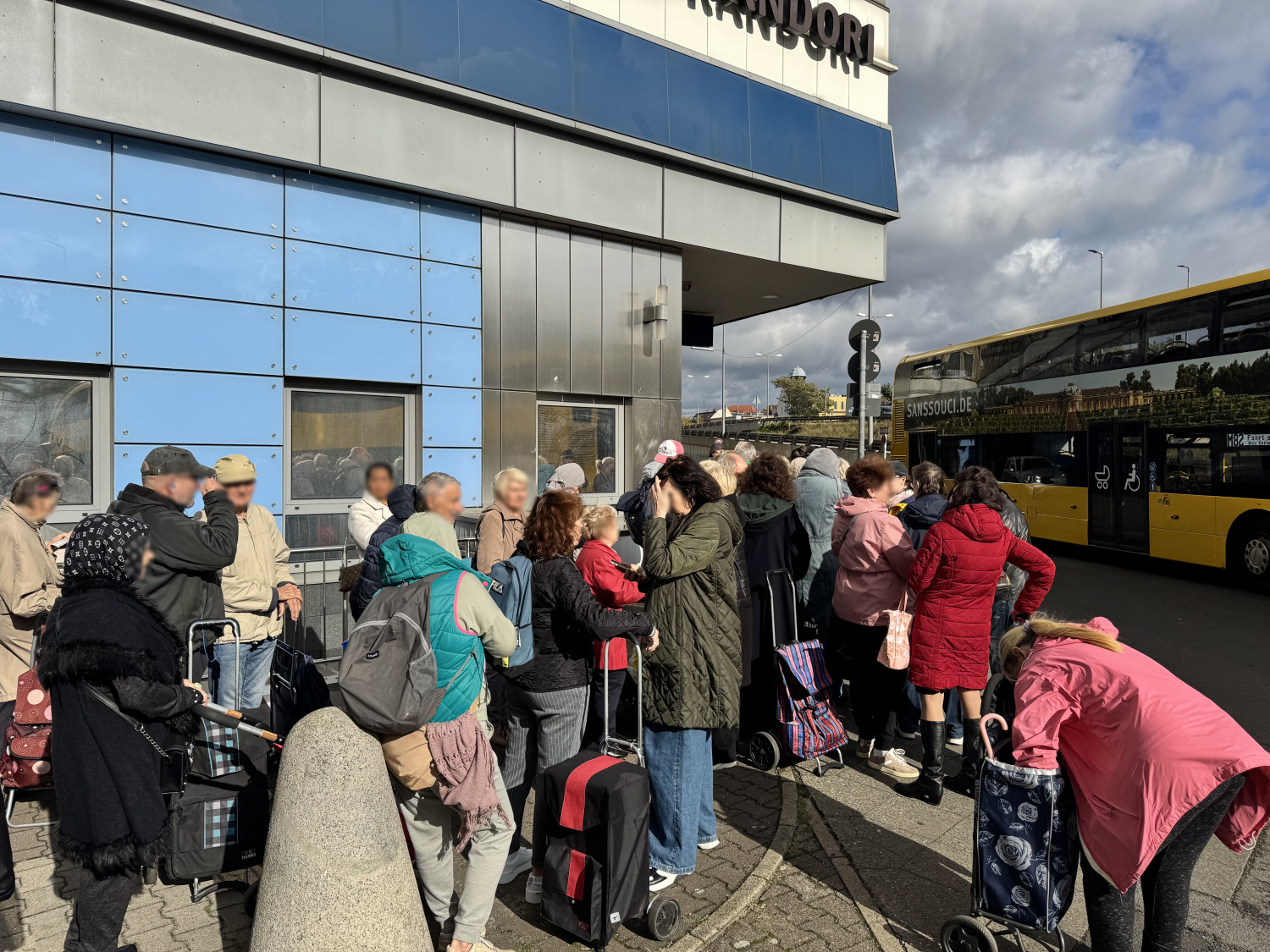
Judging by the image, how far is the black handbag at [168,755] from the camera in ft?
9.25

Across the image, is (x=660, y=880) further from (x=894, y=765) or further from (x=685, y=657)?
(x=894, y=765)

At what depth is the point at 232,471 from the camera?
461cm

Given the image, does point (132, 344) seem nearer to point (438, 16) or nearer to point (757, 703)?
point (438, 16)

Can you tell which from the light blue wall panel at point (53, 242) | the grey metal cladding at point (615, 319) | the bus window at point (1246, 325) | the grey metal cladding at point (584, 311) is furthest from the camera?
the bus window at point (1246, 325)

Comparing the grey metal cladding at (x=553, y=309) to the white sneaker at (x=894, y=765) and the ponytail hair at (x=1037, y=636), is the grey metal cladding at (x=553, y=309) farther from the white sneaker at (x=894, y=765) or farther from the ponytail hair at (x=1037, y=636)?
the ponytail hair at (x=1037, y=636)

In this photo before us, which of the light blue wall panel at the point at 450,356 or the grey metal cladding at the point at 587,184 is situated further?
the grey metal cladding at the point at 587,184

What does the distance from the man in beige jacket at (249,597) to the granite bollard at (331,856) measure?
2.34 meters

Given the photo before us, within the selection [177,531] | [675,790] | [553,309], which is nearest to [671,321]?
[553,309]

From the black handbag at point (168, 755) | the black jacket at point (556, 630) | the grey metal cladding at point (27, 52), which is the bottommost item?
the black handbag at point (168, 755)

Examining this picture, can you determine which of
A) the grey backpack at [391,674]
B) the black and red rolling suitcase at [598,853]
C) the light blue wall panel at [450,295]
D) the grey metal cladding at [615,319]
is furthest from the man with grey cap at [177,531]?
the grey metal cladding at [615,319]

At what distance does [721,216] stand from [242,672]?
7853 millimetres

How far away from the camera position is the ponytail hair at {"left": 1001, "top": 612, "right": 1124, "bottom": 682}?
9.26 feet

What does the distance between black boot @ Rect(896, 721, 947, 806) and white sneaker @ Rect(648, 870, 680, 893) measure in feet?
5.75

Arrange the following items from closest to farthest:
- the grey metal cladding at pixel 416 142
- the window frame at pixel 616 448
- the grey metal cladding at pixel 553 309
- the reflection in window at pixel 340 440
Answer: the grey metal cladding at pixel 416 142
the reflection in window at pixel 340 440
the grey metal cladding at pixel 553 309
the window frame at pixel 616 448
